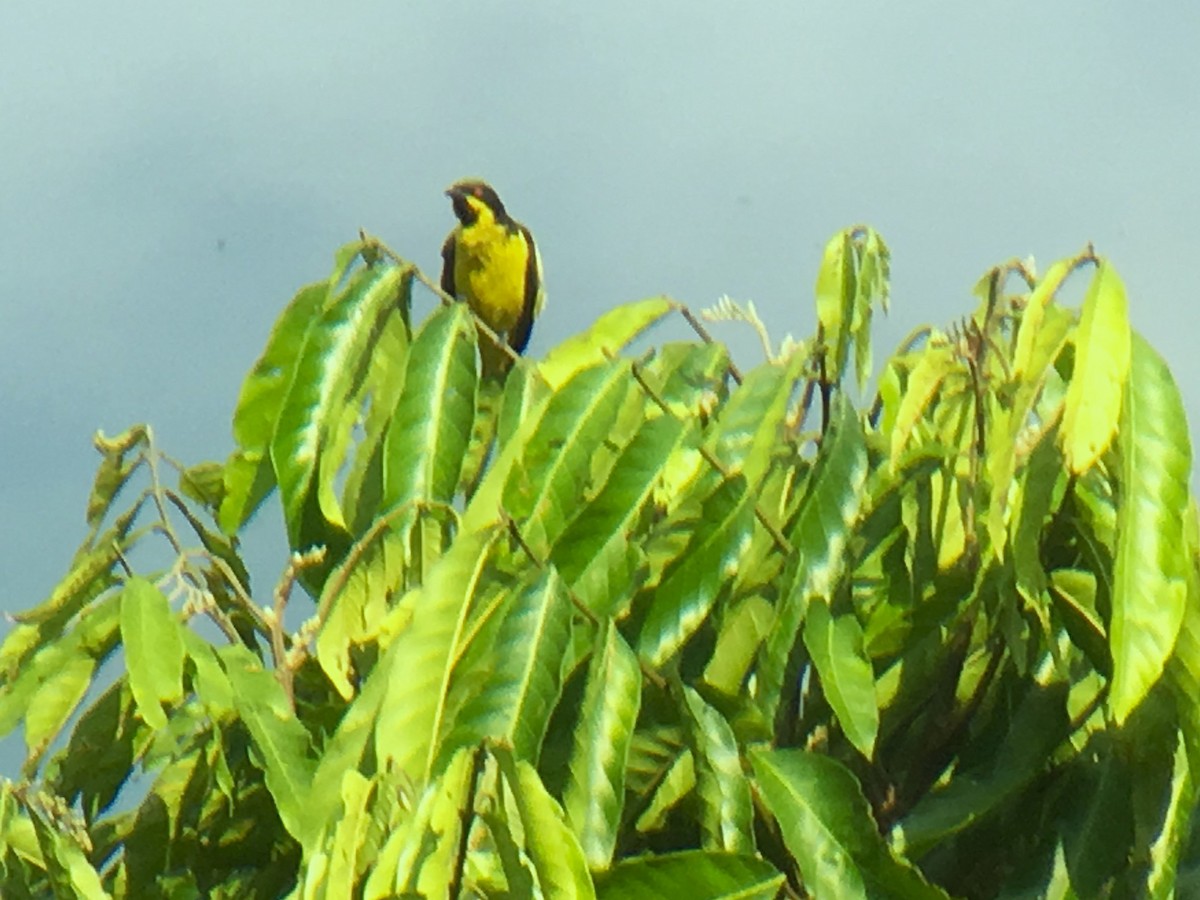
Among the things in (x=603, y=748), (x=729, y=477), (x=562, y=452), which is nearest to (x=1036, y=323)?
(x=729, y=477)

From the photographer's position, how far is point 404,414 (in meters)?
1.89

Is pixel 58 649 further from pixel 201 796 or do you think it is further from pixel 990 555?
pixel 990 555

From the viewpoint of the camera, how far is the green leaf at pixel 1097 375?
4.58 feet

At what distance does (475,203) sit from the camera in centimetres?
737

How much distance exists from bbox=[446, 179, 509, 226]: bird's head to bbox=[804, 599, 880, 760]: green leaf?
5741 millimetres

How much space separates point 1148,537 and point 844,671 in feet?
1.04

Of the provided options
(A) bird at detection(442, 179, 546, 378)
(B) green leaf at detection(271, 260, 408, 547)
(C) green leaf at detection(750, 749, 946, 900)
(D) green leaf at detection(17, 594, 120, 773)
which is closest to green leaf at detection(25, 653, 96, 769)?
(D) green leaf at detection(17, 594, 120, 773)

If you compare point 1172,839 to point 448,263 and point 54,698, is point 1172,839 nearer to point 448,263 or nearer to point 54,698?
point 54,698

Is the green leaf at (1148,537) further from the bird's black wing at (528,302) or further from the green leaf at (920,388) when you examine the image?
the bird's black wing at (528,302)

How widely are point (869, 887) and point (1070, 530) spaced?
467 millimetres

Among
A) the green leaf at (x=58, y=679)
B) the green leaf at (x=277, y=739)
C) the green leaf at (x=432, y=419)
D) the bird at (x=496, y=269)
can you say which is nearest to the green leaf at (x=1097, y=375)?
the green leaf at (x=432, y=419)

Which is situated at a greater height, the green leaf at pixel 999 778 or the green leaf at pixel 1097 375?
the green leaf at pixel 1097 375

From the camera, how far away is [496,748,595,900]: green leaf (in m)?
1.18

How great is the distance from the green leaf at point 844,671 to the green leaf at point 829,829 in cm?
4
